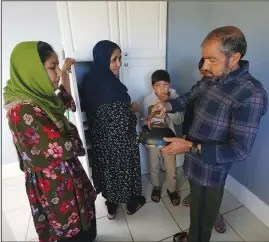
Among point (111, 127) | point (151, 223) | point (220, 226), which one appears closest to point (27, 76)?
point (111, 127)

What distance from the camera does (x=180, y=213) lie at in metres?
1.39

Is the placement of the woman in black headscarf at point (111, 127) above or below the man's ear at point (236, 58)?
below

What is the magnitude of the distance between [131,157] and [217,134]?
63cm

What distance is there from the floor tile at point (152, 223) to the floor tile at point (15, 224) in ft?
2.51

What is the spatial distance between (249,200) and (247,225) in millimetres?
175

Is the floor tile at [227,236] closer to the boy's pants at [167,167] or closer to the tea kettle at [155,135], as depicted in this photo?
the boy's pants at [167,167]

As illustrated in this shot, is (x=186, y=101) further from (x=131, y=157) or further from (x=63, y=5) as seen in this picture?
(x=63, y=5)

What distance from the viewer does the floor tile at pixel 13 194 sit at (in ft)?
5.20

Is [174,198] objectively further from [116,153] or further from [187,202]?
[116,153]

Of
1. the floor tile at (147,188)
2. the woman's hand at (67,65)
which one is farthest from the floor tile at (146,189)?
the woman's hand at (67,65)

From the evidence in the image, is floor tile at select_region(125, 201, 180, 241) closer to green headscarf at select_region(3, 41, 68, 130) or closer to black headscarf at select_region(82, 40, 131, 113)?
black headscarf at select_region(82, 40, 131, 113)

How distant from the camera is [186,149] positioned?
804 millimetres

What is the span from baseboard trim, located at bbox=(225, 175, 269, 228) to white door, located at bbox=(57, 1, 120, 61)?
146cm

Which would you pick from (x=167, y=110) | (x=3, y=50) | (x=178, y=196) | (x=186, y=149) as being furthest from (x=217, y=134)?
(x=3, y=50)
